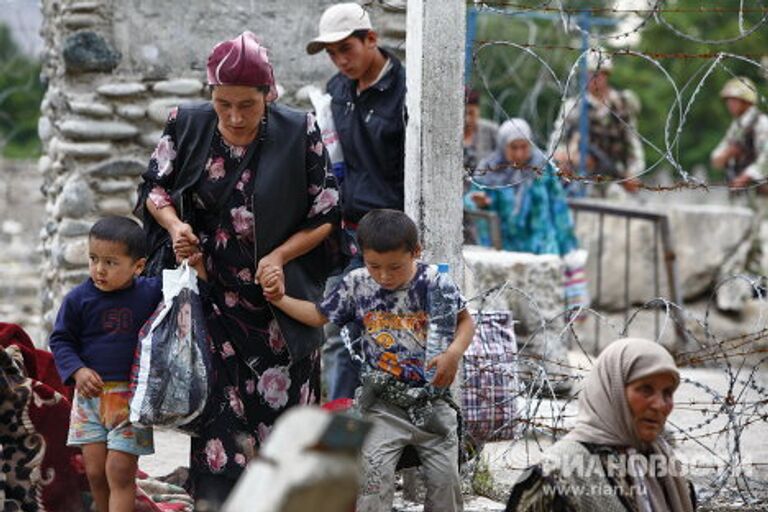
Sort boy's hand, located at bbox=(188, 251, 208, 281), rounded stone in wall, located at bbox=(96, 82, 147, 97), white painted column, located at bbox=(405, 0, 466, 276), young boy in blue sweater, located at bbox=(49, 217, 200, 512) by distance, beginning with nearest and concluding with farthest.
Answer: young boy in blue sweater, located at bbox=(49, 217, 200, 512) < boy's hand, located at bbox=(188, 251, 208, 281) < white painted column, located at bbox=(405, 0, 466, 276) < rounded stone in wall, located at bbox=(96, 82, 147, 97)

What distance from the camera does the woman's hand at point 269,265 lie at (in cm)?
479

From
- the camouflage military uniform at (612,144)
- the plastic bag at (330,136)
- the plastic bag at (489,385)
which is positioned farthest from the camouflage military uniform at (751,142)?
the plastic bag at (330,136)

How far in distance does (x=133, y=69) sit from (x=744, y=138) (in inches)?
278

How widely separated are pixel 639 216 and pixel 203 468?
6077 mm

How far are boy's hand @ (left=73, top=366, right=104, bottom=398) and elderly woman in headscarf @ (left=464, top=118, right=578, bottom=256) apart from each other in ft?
16.0

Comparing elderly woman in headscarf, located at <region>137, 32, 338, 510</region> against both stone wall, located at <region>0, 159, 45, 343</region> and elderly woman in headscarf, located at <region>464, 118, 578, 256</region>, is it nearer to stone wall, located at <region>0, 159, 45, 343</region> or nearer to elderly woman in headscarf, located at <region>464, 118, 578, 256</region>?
stone wall, located at <region>0, 159, 45, 343</region>

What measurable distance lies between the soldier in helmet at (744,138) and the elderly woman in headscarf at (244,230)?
8.22 m

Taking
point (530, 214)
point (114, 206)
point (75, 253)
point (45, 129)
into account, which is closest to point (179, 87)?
point (114, 206)

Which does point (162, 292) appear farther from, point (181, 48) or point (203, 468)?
point (181, 48)

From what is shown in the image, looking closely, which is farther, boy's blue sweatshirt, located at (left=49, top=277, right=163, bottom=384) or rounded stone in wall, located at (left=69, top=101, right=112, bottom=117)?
rounded stone in wall, located at (left=69, top=101, right=112, bottom=117)

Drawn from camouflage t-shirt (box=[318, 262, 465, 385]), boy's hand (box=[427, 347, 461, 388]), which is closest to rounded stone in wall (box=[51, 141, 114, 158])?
camouflage t-shirt (box=[318, 262, 465, 385])

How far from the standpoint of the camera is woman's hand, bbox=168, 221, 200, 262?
479 centimetres

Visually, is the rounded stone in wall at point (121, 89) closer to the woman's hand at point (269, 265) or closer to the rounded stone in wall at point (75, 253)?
the rounded stone in wall at point (75, 253)

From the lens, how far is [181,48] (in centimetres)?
742
